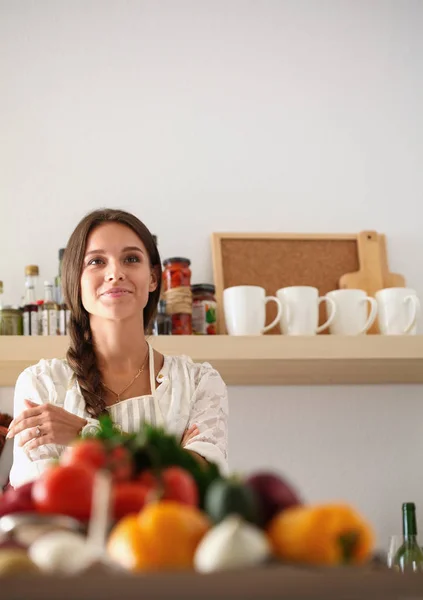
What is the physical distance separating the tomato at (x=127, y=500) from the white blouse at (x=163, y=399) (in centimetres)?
92

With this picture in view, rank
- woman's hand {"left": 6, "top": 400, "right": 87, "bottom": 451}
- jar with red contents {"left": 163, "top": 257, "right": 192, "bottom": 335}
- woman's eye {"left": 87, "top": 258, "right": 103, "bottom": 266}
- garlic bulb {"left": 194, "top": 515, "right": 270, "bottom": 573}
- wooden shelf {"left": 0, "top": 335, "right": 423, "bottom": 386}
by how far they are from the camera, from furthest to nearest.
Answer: jar with red contents {"left": 163, "top": 257, "right": 192, "bottom": 335}
wooden shelf {"left": 0, "top": 335, "right": 423, "bottom": 386}
woman's eye {"left": 87, "top": 258, "right": 103, "bottom": 266}
woman's hand {"left": 6, "top": 400, "right": 87, "bottom": 451}
garlic bulb {"left": 194, "top": 515, "right": 270, "bottom": 573}

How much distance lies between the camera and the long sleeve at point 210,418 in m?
1.36

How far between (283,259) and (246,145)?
14.4 inches

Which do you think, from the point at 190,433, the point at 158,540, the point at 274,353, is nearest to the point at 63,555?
the point at 158,540

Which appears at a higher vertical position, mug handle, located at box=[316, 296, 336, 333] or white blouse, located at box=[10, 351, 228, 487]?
mug handle, located at box=[316, 296, 336, 333]

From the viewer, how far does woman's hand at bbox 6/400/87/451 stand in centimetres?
125

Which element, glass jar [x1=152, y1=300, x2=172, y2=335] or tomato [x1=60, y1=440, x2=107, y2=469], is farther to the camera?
glass jar [x1=152, y1=300, x2=172, y2=335]

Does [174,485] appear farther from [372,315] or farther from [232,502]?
[372,315]

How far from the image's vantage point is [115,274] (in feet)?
5.07

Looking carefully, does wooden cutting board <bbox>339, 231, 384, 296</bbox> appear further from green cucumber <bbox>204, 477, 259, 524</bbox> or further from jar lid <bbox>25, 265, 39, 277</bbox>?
green cucumber <bbox>204, 477, 259, 524</bbox>

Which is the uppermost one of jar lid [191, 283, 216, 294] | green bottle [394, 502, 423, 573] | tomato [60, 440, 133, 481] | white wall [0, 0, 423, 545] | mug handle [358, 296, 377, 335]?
white wall [0, 0, 423, 545]

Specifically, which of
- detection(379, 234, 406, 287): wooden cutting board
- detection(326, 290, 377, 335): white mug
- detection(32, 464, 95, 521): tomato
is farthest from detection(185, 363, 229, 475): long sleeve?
detection(32, 464, 95, 521): tomato

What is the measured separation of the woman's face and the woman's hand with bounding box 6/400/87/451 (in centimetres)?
31

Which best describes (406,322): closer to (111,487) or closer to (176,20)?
(176,20)
